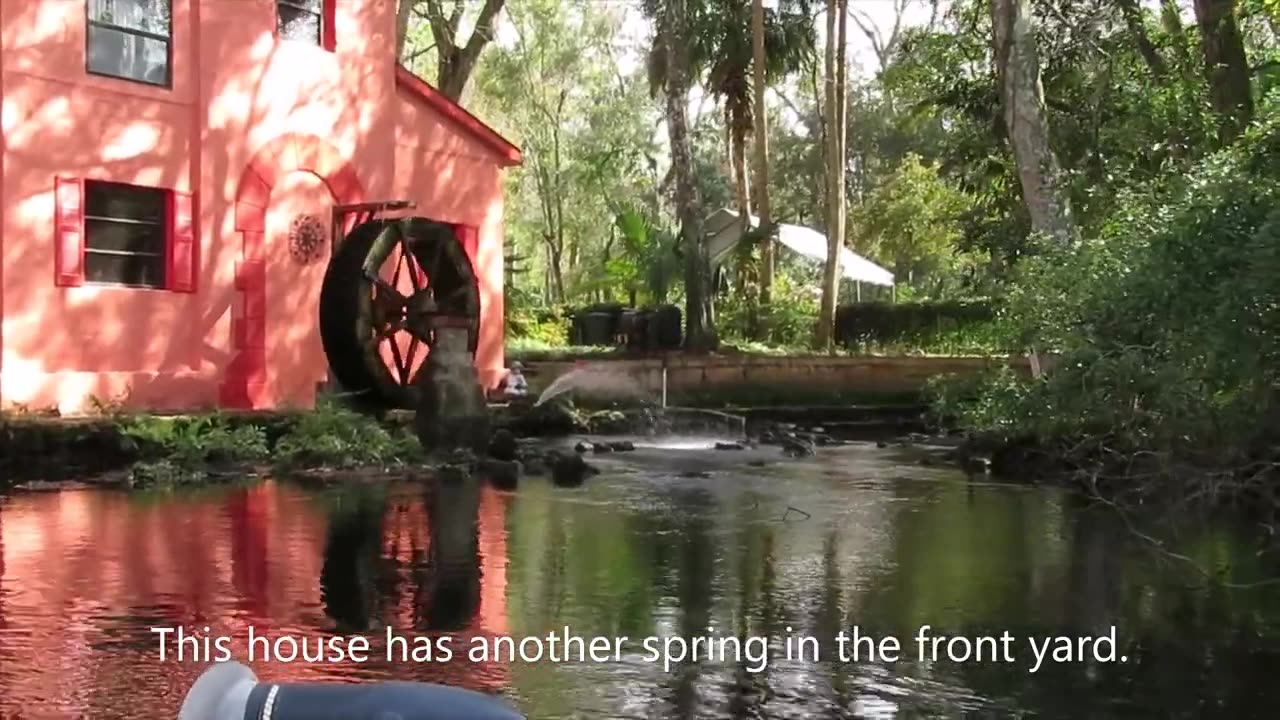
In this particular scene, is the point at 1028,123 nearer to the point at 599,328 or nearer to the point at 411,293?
the point at 411,293

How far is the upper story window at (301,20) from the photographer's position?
57.8ft

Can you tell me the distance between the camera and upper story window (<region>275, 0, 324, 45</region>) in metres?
17.6

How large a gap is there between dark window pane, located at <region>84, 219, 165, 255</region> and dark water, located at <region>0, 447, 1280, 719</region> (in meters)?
4.87

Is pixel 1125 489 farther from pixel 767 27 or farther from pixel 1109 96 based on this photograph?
pixel 767 27

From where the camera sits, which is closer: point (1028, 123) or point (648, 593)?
point (648, 593)

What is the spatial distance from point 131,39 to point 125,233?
2237 mm

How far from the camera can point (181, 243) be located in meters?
16.0

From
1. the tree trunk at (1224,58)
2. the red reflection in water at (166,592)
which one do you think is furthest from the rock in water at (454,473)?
the tree trunk at (1224,58)

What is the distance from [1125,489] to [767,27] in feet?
56.1

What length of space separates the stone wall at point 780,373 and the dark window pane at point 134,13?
27.6 ft

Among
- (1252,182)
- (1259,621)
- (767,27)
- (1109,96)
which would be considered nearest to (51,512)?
(1259,621)

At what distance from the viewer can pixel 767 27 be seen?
26.9m

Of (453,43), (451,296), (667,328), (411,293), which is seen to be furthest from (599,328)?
(451,296)

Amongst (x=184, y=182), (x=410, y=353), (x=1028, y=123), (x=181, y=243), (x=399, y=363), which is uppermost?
(x=1028, y=123)
